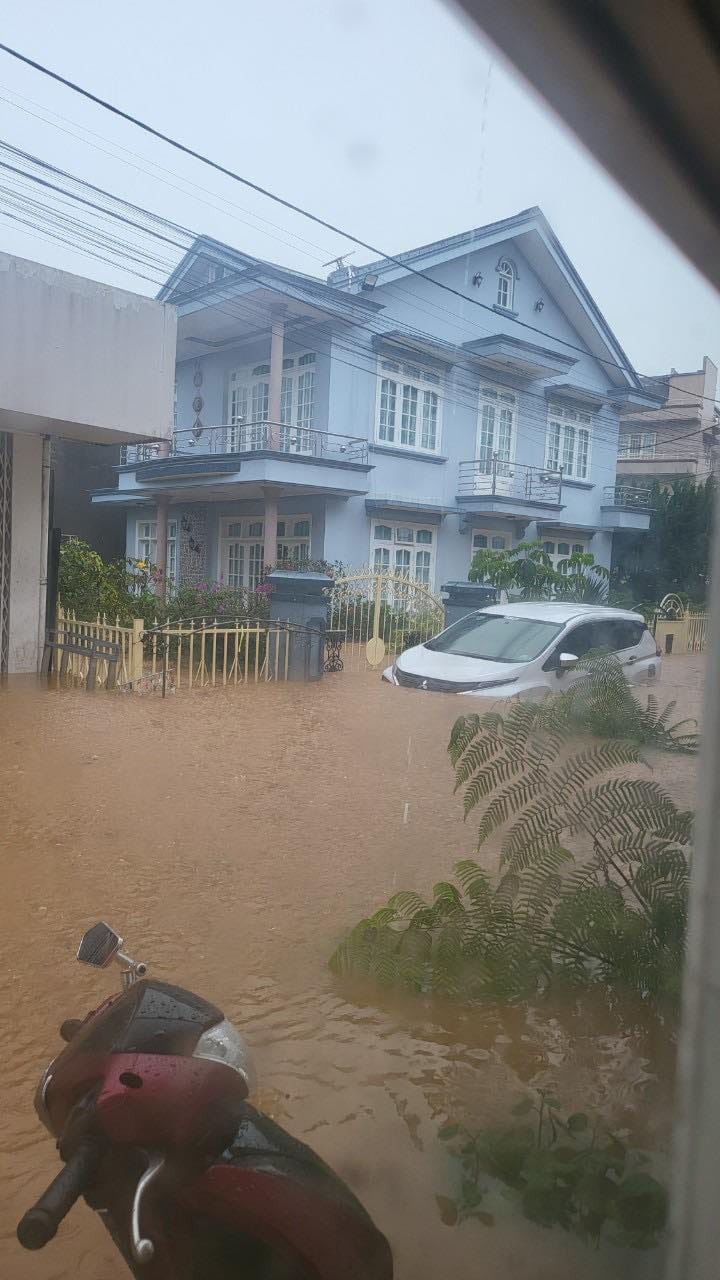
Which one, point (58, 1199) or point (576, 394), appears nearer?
point (58, 1199)

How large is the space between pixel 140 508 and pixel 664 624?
721cm

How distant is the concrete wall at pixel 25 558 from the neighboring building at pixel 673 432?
17.9 ft

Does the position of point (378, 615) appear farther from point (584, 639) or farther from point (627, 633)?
point (627, 633)

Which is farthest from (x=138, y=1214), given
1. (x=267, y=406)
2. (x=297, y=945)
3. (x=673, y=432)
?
(x=267, y=406)

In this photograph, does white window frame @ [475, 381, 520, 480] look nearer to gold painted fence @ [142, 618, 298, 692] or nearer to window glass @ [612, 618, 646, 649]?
window glass @ [612, 618, 646, 649]

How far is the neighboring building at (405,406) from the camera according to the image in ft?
11.8

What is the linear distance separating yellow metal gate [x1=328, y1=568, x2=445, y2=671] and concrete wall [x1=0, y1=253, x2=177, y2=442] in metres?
1.91

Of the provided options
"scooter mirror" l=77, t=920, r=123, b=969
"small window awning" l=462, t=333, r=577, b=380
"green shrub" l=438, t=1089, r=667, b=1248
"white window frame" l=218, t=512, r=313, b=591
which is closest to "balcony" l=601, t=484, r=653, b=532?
"small window awning" l=462, t=333, r=577, b=380

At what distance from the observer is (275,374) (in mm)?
5922

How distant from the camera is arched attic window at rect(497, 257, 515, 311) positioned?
393 centimetres

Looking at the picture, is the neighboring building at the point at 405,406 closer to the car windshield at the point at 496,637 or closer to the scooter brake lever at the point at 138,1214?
the car windshield at the point at 496,637

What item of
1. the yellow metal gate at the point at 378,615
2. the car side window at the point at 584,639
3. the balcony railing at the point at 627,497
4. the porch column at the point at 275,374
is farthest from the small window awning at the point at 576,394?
the porch column at the point at 275,374

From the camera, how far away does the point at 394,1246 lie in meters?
1.48

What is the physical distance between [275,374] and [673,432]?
3958 millimetres
